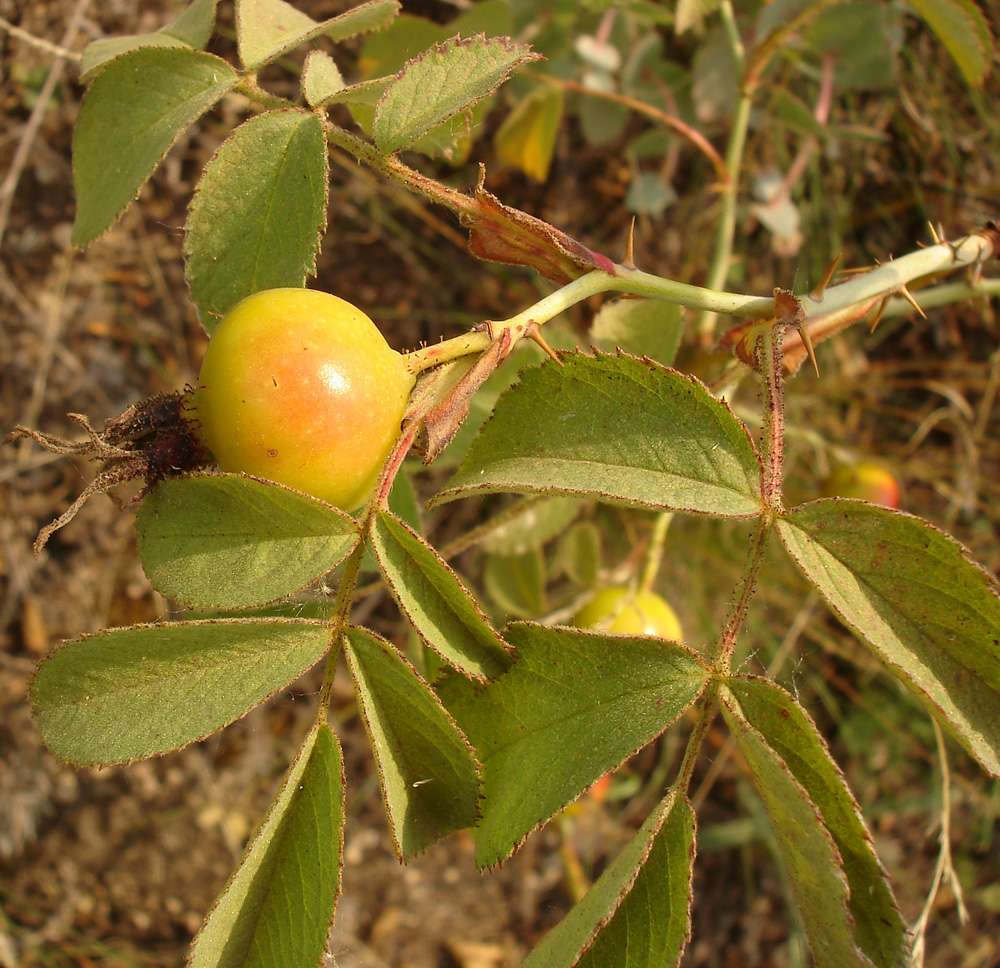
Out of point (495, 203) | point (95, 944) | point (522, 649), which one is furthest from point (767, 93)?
point (95, 944)

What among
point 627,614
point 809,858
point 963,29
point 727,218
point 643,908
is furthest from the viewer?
point 727,218

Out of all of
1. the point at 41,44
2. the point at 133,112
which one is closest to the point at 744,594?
the point at 133,112

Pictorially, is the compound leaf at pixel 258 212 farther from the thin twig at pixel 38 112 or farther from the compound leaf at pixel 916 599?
the thin twig at pixel 38 112

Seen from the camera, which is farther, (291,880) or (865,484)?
(865,484)

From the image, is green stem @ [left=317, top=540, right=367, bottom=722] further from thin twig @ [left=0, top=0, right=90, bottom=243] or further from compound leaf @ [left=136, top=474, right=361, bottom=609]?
thin twig @ [left=0, top=0, right=90, bottom=243]

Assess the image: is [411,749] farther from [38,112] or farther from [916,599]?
[38,112]

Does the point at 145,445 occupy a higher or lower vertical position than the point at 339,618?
higher

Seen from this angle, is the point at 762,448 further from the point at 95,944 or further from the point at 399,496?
the point at 95,944
